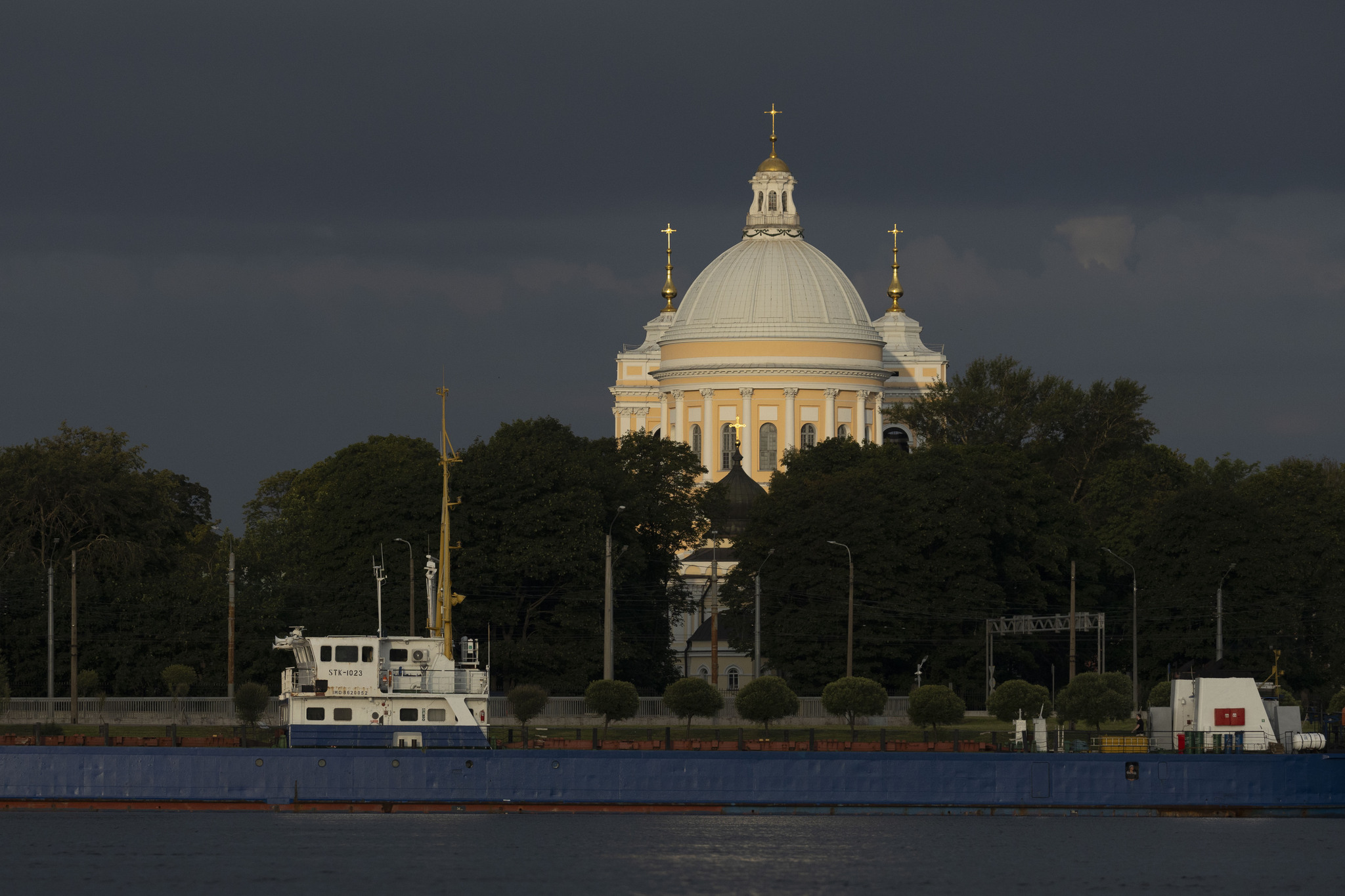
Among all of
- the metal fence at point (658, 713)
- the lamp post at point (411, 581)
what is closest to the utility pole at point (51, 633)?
the lamp post at point (411, 581)

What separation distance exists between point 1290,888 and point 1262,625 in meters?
44.5

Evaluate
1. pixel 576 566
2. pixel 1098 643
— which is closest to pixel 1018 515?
pixel 1098 643

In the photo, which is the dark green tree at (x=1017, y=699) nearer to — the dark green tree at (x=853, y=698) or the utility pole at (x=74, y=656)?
the dark green tree at (x=853, y=698)

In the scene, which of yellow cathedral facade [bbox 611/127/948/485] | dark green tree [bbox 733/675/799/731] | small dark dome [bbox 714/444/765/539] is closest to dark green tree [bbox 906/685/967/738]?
dark green tree [bbox 733/675/799/731]

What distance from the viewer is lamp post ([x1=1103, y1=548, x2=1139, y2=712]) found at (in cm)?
8938

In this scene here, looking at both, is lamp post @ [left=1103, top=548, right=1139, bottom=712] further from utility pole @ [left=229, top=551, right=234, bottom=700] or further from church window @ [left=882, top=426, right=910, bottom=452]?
church window @ [left=882, top=426, right=910, bottom=452]

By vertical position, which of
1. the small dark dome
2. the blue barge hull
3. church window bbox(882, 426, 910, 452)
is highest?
church window bbox(882, 426, 910, 452)

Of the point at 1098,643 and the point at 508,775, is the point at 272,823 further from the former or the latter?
the point at 1098,643

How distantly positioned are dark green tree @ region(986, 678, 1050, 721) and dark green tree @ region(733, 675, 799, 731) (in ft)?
20.4

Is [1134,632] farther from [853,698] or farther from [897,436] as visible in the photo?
[897,436]

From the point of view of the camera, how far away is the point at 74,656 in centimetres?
7781

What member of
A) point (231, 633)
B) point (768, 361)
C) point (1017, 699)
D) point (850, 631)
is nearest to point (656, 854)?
point (1017, 699)

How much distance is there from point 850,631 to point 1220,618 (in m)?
16.4

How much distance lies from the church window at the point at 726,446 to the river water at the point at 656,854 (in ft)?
269
